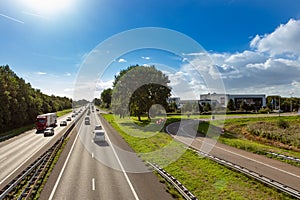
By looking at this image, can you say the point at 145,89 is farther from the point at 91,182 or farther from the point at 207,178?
the point at 91,182

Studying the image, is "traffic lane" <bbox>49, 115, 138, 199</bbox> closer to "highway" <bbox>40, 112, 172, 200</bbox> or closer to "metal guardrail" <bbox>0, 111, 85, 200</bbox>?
"highway" <bbox>40, 112, 172, 200</bbox>

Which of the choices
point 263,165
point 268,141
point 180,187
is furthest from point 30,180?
point 268,141

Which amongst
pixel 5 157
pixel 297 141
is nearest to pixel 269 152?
pixel 297 141

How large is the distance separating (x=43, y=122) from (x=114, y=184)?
41019 millimetres

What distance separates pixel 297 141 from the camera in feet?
91.5

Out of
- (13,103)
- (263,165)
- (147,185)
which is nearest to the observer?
(147,185)

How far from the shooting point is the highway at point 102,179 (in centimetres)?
1260

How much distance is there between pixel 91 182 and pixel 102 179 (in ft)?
2.85

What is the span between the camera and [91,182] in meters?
14.7

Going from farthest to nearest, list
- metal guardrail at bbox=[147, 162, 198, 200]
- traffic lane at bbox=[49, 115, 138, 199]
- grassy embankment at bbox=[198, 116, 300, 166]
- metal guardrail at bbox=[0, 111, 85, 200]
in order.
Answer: grassy embankment at bbox=[198, 116, 300, 166] → traffic lane at bbox=[49, 115, 138, 199] → metal guardrail at bbox=[0, 111, 85, 200] → metal guardrail at bbox=[147, 162, 198, 200]

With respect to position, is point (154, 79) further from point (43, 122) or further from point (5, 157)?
point (5, 157)

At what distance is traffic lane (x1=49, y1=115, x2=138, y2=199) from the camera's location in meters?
12.5

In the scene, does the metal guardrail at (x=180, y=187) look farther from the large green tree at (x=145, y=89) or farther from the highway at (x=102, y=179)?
the large green tree at (x=145, y=89)

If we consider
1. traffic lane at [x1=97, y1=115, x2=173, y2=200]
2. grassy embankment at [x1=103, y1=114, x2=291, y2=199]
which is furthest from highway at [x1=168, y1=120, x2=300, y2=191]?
traffic lane at [x1=97, y1=115, x2=173, y2=200]
